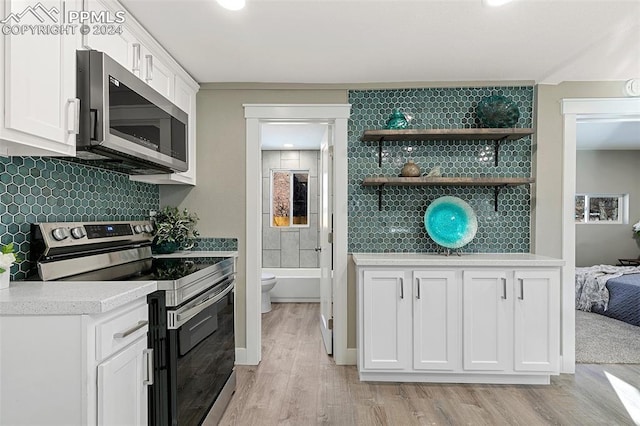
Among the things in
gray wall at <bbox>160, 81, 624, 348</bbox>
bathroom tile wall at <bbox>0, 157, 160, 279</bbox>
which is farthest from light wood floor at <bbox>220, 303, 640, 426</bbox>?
bathroom tile wall at <bbox>0, 157, 160, 279</bbox>

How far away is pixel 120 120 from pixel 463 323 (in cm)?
249

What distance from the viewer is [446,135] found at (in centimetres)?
299

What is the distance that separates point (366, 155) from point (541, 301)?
1.69 meters

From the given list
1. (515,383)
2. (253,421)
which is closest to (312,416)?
(253,421)

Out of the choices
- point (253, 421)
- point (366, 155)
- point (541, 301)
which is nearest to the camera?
point (253, 421)

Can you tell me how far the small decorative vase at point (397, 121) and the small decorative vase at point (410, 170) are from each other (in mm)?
302

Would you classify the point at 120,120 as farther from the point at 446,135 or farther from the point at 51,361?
the point at 446,135

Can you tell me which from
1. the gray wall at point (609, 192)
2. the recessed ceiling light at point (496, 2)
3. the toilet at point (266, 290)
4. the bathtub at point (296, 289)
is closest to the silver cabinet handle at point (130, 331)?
the recessed ceiling light at point (496, 2)

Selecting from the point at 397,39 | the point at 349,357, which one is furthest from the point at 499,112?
the point at 349,357

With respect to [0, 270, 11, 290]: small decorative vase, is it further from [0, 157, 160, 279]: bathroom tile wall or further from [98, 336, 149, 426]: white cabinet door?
[98, 336, 149, 426]: white cabinet door

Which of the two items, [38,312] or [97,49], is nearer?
[38,312]

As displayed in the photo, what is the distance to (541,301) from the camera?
2719mm

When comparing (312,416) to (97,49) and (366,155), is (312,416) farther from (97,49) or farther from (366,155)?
(97,49)
